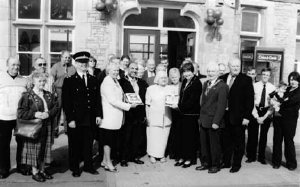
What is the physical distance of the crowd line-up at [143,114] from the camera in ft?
16.4

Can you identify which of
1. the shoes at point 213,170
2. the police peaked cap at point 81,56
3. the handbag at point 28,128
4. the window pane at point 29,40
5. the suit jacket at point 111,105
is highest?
the window pane at point 29,40

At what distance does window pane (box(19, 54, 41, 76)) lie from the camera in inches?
388

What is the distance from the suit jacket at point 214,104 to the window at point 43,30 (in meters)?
5.73

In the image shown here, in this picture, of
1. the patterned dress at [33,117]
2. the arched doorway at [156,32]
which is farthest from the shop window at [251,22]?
the patterned dress at [33,117]

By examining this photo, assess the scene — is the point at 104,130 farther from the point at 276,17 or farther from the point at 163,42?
the point at 276,17

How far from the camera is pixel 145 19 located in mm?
10461

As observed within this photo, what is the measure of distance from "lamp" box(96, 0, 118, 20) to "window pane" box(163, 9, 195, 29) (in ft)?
6.05

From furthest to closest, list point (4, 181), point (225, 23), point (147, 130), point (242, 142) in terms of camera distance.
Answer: point (225, 23), point (147, 130), point (242, 142), point (4, 181)

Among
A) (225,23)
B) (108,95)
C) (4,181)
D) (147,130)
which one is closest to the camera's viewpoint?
(4,181)

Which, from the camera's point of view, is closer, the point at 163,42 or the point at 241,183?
the point at 241,183

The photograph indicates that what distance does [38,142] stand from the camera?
495 cm

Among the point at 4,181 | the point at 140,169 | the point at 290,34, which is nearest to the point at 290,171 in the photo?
the point at 140,169

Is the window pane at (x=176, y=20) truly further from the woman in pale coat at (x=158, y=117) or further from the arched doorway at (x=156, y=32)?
the woman in pale coat at (x=158, y=117)

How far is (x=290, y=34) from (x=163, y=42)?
450cm
